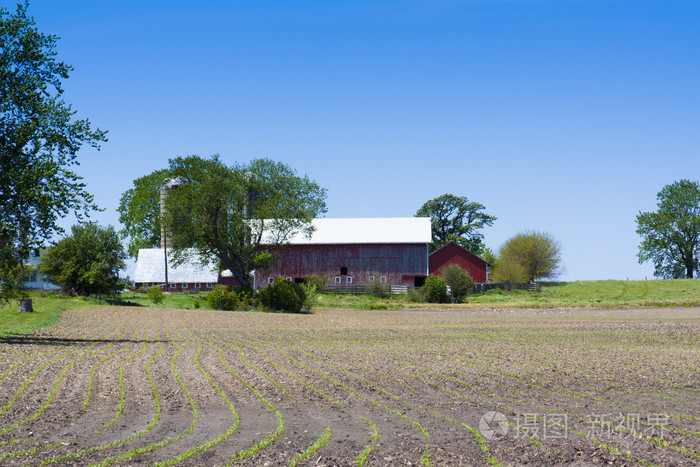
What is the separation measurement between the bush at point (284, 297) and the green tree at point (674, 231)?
58.5 metres

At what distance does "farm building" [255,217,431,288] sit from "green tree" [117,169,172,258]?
23885 mm

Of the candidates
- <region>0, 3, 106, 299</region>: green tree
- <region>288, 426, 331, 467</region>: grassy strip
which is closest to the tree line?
<region>0, 3, 106, 299</region>: green tree

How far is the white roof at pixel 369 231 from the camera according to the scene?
72.7m

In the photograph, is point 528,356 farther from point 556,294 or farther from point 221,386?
point 556,294

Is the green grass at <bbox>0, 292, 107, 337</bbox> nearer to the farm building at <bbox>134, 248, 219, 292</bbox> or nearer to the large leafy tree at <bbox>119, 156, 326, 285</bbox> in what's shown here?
the large leafy tree at <bbox>119, 156, 326, 285</bbox>

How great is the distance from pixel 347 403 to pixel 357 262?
5926 centimetres

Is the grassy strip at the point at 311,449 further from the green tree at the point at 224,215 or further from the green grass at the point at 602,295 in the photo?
the green grass at the point at 602,295

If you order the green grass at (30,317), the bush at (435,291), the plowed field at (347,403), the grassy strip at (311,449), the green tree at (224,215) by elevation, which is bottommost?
the grassy strip at (311,449)

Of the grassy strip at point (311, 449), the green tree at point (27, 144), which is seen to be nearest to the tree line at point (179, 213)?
the green tree at point (27, 144)

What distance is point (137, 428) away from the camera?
37.1 feet

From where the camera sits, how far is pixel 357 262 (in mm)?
72500

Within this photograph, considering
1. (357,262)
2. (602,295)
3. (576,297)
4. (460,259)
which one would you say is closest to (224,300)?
(357,262)

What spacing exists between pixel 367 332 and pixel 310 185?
4891 cm

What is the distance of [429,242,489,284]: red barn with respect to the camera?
76625mm
